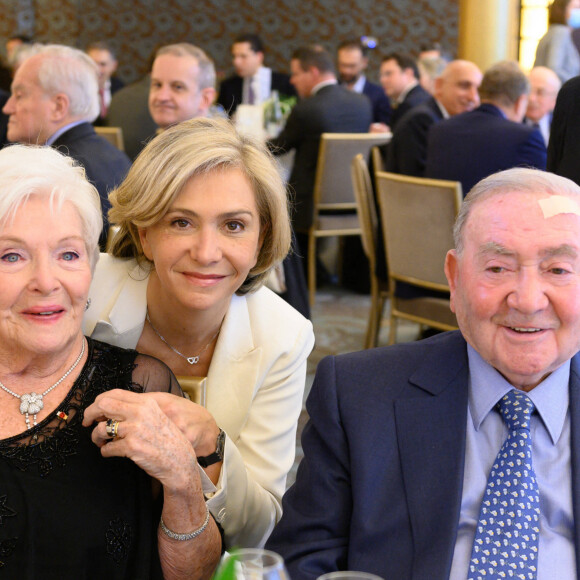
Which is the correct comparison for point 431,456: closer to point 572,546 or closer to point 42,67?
point 572,546

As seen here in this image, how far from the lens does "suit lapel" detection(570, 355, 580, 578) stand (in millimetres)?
1411

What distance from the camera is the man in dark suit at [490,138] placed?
4.43m

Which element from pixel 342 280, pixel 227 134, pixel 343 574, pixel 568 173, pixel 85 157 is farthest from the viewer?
pixel 342 280

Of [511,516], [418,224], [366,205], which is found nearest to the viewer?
[511,516]

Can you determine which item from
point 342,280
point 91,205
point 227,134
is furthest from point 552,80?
point 91,205

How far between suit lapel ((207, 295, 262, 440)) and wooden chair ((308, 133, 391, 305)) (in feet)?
13.7

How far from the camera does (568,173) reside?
2.95 m

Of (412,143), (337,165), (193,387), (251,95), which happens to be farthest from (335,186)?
(193,387)

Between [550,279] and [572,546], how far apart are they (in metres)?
0.43

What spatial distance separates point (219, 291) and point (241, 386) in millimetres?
217

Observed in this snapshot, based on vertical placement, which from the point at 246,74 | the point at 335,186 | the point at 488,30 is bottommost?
the point at 335,186

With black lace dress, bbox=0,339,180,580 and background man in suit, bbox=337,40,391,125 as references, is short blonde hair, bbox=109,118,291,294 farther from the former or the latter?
background man in suit, bbox=337,40,391,125

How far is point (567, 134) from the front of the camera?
2.99 metres

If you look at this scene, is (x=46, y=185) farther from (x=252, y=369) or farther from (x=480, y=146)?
(x=480, y=146)
